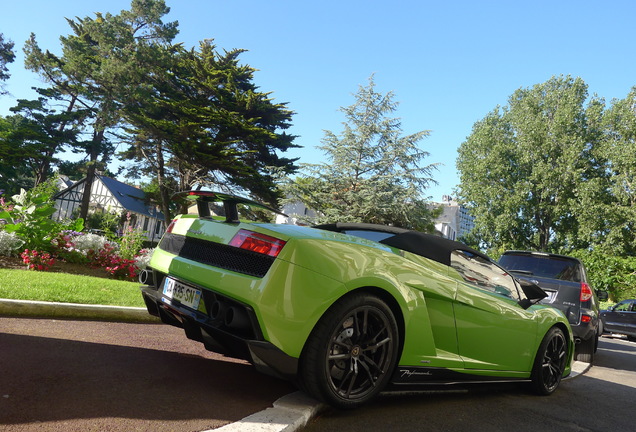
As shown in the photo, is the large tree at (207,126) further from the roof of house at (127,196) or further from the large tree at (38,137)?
the roof of house at (127,196)

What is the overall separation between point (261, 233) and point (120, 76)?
103ft

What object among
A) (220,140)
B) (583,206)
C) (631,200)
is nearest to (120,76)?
(220,140)

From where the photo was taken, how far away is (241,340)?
2594mm

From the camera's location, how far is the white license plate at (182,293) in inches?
116

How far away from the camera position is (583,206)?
34.0m

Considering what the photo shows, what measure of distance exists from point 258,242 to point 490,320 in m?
2.09

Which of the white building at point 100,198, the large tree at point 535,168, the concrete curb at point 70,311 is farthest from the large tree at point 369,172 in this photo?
the white building at point 100,198

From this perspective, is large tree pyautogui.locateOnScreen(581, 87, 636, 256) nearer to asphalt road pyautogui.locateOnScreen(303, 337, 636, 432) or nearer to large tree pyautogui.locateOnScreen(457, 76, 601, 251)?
large tree pyautogui.locateOnScreen(457, 76, 601, 251)

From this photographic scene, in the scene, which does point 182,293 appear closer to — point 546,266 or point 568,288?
point 568,288

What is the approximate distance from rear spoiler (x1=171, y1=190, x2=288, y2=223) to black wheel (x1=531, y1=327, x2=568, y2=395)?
2.96 meters

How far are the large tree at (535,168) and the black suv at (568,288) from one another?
104 ft

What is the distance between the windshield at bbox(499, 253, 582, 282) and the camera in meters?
7.04

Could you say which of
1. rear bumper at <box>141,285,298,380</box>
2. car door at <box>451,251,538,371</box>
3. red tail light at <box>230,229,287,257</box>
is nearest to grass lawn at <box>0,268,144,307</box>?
rear bumper at <box>141,285,298,380</box>

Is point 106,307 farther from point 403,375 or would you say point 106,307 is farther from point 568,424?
point 568,424
